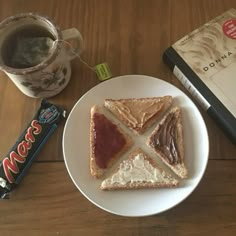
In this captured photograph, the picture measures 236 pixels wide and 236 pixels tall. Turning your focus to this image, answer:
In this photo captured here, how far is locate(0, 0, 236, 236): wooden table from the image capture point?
697 millimetres

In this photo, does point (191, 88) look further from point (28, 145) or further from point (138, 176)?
point (28, 145)

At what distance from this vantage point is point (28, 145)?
0.75m

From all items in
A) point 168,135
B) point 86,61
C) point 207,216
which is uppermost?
point 86,61

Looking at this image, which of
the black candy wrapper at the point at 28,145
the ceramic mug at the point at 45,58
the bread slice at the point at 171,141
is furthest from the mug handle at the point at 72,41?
the bread slice at the point at 171,141

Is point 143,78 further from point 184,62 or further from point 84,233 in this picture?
point 84,233

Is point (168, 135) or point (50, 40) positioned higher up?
point (50, 40)

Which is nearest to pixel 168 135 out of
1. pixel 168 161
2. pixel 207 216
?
pixel 168 161

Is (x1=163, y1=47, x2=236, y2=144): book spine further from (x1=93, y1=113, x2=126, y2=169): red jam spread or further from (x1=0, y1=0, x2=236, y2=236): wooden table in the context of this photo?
(x1=93, y1=113, x2=126, y2=169): red jam spread

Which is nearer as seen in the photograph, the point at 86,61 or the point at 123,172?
the point at 123,172

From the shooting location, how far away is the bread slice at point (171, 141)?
0.70 metres

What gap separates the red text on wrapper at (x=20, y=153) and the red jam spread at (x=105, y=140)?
12cm

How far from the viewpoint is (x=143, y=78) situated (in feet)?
2.52

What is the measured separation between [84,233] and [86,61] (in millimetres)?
361

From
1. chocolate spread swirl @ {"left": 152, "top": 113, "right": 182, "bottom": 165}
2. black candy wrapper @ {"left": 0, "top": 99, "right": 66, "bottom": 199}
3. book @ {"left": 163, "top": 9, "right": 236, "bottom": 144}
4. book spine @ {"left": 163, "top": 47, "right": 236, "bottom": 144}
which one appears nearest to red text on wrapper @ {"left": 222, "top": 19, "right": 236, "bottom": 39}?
book @ {"left": 163, "top": 9, "right": 236, "bottom": 144}
